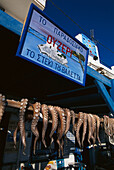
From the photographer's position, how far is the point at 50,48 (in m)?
2.46

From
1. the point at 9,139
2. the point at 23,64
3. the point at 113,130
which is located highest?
the point at 23,64

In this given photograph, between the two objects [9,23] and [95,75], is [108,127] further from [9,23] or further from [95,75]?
[9,23]

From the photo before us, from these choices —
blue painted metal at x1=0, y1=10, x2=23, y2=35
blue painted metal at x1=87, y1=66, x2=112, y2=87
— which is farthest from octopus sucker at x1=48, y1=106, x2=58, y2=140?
blue painted metal at x1=87, y1=66, x2=112, y2=87

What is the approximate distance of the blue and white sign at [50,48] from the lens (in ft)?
6.81

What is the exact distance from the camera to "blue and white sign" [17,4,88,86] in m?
2.08

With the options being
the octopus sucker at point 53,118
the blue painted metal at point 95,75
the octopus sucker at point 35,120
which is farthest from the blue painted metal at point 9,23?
the blue painted metal at point 95,75

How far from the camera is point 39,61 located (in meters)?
2.20

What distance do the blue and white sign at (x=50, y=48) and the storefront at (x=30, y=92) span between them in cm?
28

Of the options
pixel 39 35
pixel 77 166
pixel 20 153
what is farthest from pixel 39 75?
pixel 77 166

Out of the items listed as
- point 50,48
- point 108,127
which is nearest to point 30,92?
point 50,48

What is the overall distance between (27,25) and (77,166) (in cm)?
788

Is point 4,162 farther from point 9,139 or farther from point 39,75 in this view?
point 39,75

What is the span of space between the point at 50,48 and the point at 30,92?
11.6 ft

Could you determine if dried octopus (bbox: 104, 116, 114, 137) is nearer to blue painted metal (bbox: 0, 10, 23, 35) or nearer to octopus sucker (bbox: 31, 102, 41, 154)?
octopus sucker (bbox: 31, 102, 41, 154)
